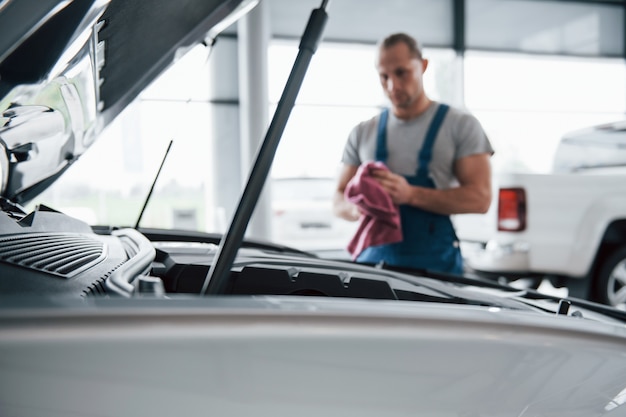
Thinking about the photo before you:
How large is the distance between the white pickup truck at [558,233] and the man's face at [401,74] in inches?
71.3

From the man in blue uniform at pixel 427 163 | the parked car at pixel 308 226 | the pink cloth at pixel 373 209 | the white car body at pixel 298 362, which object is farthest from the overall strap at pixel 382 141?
the parked car at pixel 308 226

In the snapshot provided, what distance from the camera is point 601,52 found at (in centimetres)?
990

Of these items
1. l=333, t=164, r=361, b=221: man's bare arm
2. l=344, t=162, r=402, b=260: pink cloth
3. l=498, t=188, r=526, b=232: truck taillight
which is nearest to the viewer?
l=344, t=162, r=402, b=260: pink cloth

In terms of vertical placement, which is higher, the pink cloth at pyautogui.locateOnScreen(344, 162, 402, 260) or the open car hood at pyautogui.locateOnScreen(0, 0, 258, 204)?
the open car hood at pyautogui.locateOnScreen(0, 0, 258, 204)

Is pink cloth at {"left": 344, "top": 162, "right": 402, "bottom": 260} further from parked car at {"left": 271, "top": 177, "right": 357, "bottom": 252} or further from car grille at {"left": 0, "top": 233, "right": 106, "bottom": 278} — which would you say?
parked car at {"left": 271, "top": 177, "right": 357, "bottom": 252}

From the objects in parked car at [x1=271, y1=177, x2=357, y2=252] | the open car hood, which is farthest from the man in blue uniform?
parked car at [x1=271, y1=177, x2=357, y2=252]

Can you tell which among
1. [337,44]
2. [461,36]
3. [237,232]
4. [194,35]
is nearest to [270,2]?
[337,44]

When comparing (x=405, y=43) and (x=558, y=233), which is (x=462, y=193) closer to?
(x=405, y=43)

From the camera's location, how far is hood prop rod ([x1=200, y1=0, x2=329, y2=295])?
0.79 m

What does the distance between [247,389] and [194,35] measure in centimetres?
91

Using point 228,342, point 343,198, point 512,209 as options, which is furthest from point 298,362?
point 512,209

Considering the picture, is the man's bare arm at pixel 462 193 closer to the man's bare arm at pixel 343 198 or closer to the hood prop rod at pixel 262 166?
the man's bare arm at pixel 343 198

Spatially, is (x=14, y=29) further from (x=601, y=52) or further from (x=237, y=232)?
(x=601, y=52)

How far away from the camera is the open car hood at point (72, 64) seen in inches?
28.5
